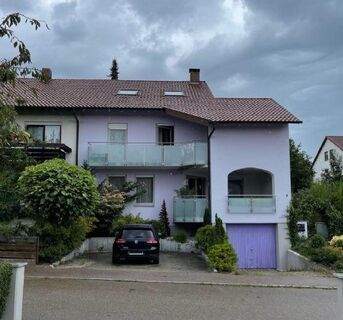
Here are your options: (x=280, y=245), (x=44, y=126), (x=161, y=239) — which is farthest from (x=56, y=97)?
(x=280, y=245)

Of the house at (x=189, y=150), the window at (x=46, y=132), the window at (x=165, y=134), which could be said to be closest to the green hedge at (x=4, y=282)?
the house at (x=189, y=150)

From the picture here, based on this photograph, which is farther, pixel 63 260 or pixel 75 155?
pixel 75 155

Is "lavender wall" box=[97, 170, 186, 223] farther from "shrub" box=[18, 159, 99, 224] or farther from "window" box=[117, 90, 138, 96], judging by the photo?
"shrub" box=[18, 159, 99, 224]

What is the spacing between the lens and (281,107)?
29.2 meters

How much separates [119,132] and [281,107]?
953 cm

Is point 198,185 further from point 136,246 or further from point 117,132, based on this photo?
point 136,246

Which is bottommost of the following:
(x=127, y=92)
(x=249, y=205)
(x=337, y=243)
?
(x=337, y=243)

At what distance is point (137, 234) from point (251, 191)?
38.1ft

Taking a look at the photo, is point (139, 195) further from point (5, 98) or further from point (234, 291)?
point (5, 98)

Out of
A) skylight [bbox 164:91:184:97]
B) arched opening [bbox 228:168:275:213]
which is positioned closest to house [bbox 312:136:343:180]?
arched opening [bbox 228:168:275:213]

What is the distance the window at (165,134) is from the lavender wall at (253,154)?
11.6 ft

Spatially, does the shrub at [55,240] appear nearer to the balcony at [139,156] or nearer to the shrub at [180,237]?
the shrub at [180,237]

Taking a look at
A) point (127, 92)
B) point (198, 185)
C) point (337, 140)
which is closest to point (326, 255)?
point (198, 185)

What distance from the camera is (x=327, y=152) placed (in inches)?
2217
